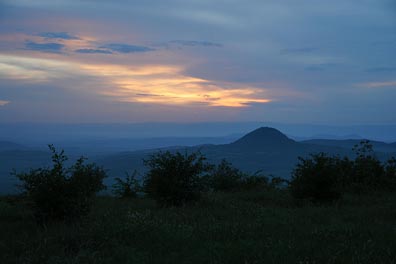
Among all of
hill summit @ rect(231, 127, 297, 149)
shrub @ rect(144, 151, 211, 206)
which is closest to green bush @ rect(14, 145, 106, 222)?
shrub @ rect(144, 151, 211, 206)

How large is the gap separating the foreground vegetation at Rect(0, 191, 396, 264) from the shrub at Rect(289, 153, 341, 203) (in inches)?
97.6

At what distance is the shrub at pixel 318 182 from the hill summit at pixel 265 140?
133 metres

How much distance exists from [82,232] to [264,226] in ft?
14.1

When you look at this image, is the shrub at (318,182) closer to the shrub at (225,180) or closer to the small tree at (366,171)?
the small tree at (366,171)

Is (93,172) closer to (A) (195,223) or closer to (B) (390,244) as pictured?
(A) (195,223)

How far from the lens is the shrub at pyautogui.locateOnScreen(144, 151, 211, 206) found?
1278 cm

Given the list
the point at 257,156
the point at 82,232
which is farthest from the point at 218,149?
the point at 82,232

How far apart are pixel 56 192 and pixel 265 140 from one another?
150 meters

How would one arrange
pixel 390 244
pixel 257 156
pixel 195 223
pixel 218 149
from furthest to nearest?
pixel 218 149 < pixel 257 156 < pixel 195 223 < pixel 390 244

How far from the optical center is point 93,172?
17.3m

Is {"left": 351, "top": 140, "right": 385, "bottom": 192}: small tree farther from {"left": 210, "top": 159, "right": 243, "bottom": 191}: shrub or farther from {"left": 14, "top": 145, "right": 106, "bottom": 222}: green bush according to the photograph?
{"left": 14, "top": 145, "right": 106, "bottom": 222}: green bush

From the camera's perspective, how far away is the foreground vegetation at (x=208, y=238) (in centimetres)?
632

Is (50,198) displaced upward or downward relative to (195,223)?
upward

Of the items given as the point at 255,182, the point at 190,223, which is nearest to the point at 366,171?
the point at 255,182
